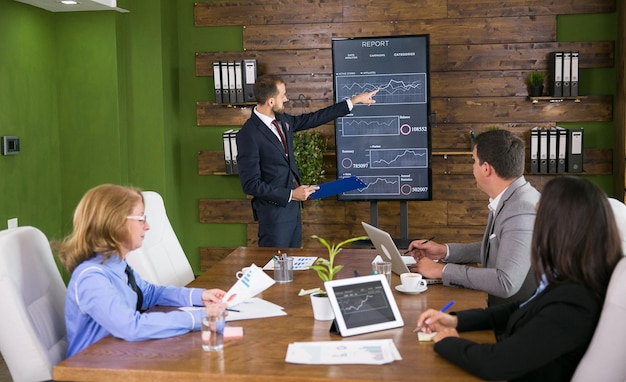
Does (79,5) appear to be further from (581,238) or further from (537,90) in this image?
(581,238)

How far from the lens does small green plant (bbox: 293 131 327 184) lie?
5910mm

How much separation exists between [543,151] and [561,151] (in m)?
0.13

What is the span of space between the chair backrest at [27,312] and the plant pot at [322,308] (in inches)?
33.0

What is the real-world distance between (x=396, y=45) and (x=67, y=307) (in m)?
3.76

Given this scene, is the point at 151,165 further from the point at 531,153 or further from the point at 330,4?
the point at 531,153

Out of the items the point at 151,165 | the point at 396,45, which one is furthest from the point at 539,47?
the point at 151,165

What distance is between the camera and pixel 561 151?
5.79 m

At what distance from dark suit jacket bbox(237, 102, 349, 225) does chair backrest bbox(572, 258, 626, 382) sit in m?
2.90

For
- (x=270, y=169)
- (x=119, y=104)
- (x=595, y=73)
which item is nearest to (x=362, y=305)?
(x=270, y=169)

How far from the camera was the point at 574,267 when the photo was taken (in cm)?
199

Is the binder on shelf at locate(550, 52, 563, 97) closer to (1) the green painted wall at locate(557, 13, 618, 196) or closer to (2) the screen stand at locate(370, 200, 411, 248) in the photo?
(1) the green painted wall at locate(557, 13, 618, 196)

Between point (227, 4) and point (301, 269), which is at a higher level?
point (227, 4)

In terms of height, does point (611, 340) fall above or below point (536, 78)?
below

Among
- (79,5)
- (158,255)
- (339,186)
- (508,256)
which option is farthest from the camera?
(79,5)
